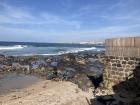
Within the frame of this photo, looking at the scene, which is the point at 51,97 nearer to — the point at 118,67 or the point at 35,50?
the point at 118,67

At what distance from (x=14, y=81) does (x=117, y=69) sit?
7.75m

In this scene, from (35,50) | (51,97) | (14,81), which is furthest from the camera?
(35,50)

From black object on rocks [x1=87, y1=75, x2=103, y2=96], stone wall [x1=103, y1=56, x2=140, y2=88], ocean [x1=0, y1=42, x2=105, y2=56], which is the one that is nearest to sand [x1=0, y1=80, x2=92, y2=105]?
black object on rocks [x1=87, y1=75, x2=103, y2=96]

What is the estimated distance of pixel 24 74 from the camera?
21.3 meters

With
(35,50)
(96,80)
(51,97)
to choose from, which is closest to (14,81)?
(96,80)

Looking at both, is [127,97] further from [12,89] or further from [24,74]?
[24,74]

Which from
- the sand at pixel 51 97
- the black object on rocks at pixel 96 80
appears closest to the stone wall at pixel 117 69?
the black object on rocks at pixel 96 80

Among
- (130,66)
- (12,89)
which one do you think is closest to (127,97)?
(130,66)

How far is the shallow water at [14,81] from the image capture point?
1595 centimetres

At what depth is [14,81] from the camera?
1812cm

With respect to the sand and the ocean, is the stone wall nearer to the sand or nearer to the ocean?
the sand

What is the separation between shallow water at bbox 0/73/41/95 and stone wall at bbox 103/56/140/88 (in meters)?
5.46

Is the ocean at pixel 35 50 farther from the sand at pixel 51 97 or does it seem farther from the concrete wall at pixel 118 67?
the concrete wall at pixel 118 67

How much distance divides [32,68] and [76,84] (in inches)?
332
